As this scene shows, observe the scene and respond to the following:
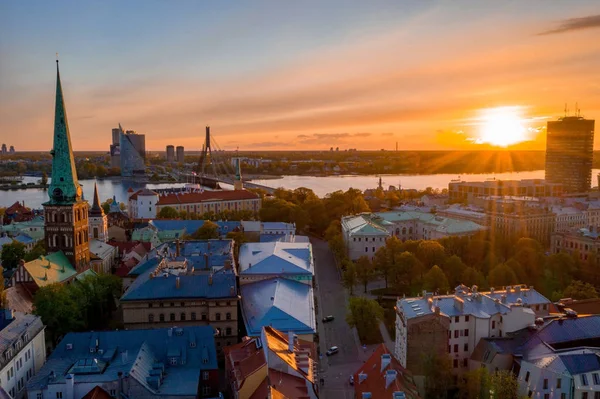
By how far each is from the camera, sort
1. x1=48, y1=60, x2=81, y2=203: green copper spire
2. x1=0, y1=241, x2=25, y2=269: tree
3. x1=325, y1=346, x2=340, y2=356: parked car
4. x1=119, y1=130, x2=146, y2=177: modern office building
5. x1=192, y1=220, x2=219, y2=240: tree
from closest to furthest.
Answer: x1=325, y1=346, x2=340, y2=356: parked car < x1=48, y1=60, x2=81, y2=203: green copper spire < x1=0, y1=241, x2=25, y2=269: tree < x1=192, y1=220, x2=219, y2=240: tree < x1=119, y1=130, x2=146, y2=177: modern office building

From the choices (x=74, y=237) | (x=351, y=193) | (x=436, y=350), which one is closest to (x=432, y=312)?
(x=436, y=350)

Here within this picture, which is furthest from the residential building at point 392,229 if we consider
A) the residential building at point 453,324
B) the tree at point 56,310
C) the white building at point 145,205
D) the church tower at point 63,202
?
the white building at point 145,205

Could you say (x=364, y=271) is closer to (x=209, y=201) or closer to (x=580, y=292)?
(x=580, y=292)

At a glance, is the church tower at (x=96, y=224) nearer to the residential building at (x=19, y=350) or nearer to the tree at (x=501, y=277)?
the residential building at (x=19, y=350)

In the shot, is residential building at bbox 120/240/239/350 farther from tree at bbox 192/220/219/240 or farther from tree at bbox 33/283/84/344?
tree at bbox 192/220/219/240

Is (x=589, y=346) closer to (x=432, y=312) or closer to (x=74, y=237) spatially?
(x=432, y=312)

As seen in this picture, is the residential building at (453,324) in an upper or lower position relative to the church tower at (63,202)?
lower

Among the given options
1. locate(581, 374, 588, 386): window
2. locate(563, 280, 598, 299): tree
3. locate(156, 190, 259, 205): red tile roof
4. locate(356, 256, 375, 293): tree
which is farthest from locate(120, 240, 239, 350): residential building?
locate(156, 190, 259, 205): red tile roof
